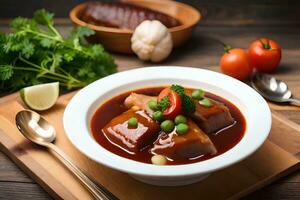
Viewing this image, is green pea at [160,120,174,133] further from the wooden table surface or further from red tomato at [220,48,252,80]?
red tomato at [220,48,252,80]

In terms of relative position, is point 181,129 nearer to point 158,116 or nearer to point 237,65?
point 158,116

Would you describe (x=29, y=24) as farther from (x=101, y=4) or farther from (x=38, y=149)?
(x=38, y=149)

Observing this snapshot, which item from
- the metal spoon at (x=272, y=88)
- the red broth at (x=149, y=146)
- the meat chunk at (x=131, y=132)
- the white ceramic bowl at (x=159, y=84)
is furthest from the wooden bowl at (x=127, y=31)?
the meat chunk at (x=131, y=132)

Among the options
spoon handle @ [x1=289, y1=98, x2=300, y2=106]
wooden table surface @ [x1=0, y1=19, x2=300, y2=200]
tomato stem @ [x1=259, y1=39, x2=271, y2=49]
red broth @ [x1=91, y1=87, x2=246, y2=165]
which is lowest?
wooden table surface @ [x1=0, y1=19, x2=300, y2=200]

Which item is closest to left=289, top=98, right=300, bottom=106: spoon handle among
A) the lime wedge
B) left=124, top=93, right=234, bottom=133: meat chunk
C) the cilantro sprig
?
left=124, top=93, right=234, bottom=133: meat chunk

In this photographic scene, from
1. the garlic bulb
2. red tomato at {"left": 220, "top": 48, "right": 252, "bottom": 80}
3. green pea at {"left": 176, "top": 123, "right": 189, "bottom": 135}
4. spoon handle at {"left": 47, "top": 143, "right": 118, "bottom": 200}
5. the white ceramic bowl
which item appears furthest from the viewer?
the garlic bulb

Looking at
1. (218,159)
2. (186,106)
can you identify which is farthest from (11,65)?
(218,159)
